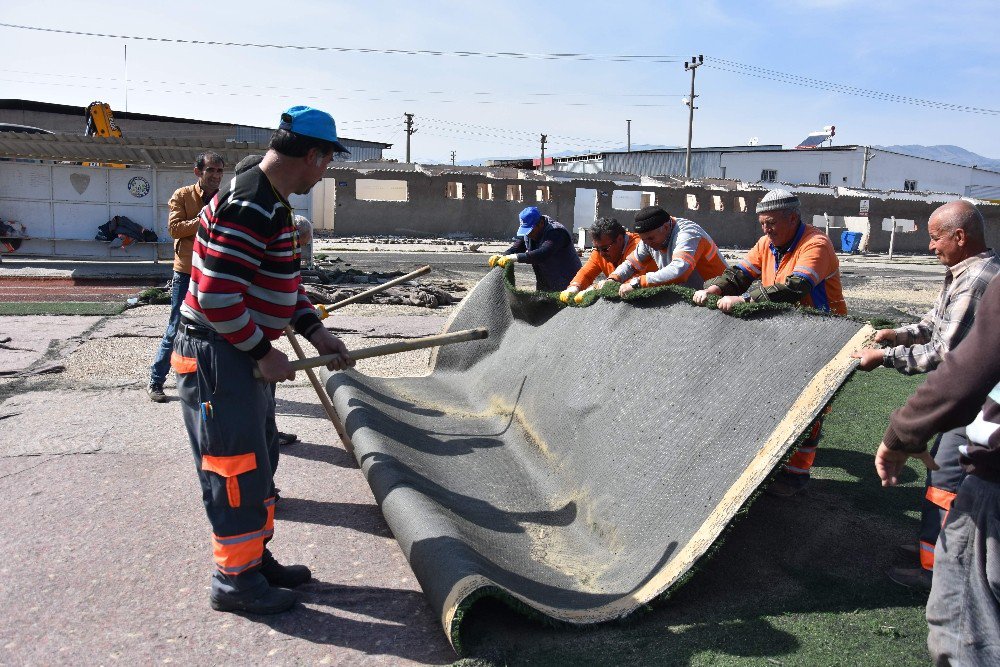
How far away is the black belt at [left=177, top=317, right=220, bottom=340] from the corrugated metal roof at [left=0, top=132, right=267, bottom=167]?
12.1 metres

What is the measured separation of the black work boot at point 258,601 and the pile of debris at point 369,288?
23.8 feet

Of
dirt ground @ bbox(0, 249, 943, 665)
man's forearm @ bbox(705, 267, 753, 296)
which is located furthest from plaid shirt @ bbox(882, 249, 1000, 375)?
dirt ground @ bbox(0, 249, 943, 665)

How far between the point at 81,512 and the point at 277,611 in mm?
1477

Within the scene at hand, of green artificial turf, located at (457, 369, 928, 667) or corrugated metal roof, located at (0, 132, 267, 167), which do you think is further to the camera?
corrugated metal roof, located at (0, 132, 267, 167)

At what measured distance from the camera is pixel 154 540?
354cm

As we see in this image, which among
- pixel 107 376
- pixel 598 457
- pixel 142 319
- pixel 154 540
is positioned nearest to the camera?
pixel 154 540

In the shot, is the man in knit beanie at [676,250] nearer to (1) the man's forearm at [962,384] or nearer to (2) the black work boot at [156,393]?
(1) the man's forearm at [962,384]

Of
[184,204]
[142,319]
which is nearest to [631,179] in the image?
[142,319]

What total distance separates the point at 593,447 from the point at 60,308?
884 cm

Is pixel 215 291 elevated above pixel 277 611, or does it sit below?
above

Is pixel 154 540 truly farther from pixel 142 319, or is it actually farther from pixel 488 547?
pixel 142 319

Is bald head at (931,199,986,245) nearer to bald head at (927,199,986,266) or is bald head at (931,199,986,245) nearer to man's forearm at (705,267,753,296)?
bald head at (927,199,986,266)

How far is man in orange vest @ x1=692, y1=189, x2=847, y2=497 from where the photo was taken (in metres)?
4.03

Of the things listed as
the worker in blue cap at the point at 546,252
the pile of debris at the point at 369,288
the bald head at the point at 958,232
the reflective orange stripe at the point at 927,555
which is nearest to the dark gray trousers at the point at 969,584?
the reflective orange stripe at the point at 927,555
